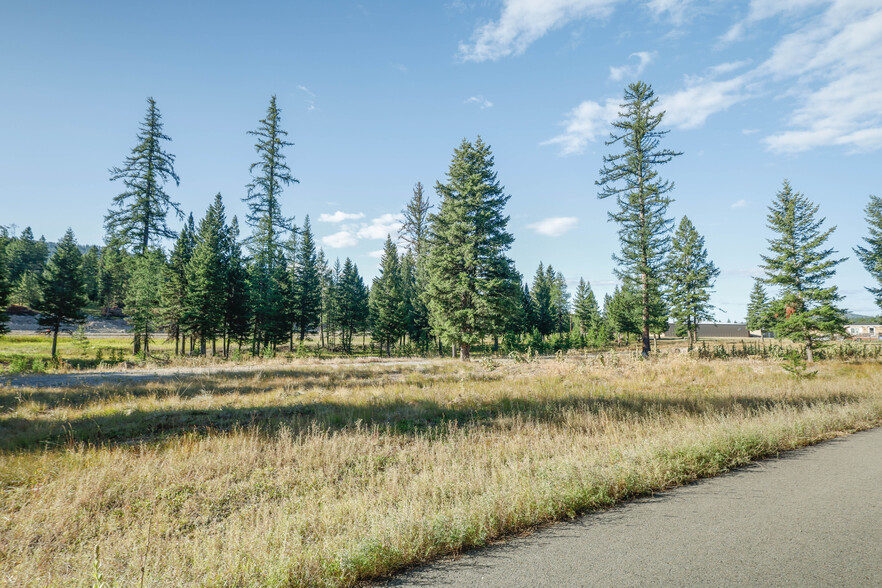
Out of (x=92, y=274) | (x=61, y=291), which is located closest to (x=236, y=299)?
(x=61, y=291)

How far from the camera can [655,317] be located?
46.7 m

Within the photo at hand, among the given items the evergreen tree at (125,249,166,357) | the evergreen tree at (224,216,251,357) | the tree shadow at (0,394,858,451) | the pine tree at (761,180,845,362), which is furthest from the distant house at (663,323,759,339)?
the evergreen tree at (125,249,166,357)

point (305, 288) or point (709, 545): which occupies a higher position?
point (305, 288)

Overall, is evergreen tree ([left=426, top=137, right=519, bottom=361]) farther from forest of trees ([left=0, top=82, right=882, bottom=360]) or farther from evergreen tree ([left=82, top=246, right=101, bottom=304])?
evergreen tree ([left=82, top=246, right=101, bottom=304])

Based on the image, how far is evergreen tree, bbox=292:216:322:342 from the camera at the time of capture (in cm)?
4466

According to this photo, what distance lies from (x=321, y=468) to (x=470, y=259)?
2251 cm

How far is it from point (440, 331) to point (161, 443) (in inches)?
927

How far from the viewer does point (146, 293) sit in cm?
3609

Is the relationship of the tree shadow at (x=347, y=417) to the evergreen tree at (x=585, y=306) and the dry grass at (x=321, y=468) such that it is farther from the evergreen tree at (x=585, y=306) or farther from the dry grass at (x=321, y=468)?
the evergreen tree at (x=585, y=306)

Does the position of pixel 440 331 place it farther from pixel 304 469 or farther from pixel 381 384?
pixel 304 469

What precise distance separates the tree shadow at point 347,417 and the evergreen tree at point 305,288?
32245mm

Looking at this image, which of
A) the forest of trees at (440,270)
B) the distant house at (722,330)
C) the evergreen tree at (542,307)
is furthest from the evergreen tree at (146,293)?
the distant house at (722,330)

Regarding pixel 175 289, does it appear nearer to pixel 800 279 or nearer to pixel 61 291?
pixel 61 291

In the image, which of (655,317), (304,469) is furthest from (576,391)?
(655,317)
